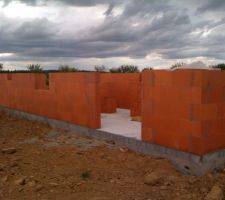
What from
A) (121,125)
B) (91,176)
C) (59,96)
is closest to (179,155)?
(91,176)

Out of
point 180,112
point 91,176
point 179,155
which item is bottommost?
point 91,176

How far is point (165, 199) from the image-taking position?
15.4 feet

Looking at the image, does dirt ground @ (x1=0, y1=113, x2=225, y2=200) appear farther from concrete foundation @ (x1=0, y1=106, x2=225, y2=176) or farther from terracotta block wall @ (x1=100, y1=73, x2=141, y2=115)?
terracotta block wall @ (x1=100, y1=73, x2=141, y2=115)

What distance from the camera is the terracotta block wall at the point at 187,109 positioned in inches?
216

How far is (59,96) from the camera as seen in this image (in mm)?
9477

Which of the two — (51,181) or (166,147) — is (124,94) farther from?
(51,181)

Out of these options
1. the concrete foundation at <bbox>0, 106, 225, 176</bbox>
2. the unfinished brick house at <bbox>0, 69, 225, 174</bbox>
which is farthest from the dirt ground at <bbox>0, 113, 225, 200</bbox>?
the unfinished brick house at <bbox>0, 69, 225, 174</bbox>

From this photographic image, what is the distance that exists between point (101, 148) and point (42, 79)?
183 inches

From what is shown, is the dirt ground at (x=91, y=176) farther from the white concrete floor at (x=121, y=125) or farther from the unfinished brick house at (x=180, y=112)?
the white concrete floor at (x=121, y=125)

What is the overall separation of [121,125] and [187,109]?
3221 millimetres

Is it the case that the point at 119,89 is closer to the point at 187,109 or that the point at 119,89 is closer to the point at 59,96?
the point at 59,96

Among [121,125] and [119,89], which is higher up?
[119,89]

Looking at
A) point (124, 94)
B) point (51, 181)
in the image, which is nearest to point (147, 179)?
point (51, 181)

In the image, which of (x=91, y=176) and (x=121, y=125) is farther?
(x=121, y=125)
